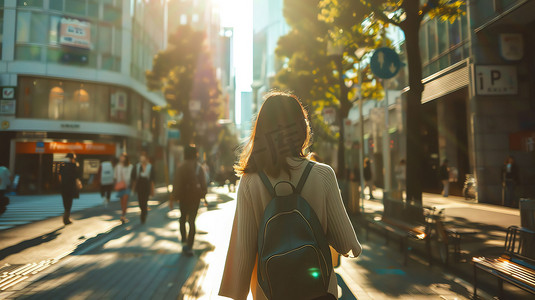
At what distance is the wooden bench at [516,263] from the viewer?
420 centimetres

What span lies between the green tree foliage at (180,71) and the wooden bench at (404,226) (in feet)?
80.4

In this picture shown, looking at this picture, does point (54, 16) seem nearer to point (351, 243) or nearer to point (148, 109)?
point (148, 109)

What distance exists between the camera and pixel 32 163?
26531 mm

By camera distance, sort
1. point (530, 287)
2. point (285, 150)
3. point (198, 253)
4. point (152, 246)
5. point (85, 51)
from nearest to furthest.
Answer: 1. point (285, 150)
2. point (530, 287)
3. point (198, 253)
4. point (152, 246)
5. point (85, 51)

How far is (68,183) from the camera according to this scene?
37.8ft

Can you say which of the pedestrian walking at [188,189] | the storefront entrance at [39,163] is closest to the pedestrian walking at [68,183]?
the pedestrian walking at [188,189]

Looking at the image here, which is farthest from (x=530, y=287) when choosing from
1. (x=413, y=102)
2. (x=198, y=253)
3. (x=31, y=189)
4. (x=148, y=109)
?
(x=148, y=109)

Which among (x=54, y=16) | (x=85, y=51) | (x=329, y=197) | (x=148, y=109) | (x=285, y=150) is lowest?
(x=329, y=197)

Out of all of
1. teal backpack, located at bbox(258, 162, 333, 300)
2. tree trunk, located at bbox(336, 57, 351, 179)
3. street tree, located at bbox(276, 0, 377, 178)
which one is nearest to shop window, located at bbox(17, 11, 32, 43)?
street tree, located at bbox(276, 0, 377, 178)

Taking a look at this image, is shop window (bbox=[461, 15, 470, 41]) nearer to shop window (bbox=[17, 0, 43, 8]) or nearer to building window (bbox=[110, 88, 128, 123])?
building window (bbox=[110, 88, 128, 123])

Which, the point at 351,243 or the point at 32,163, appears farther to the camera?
the point at 32,163

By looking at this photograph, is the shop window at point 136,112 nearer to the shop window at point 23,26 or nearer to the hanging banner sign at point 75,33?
the hanging banner sign at point 75,33

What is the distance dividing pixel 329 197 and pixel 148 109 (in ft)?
126

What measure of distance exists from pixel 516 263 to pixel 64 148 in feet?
90.7
